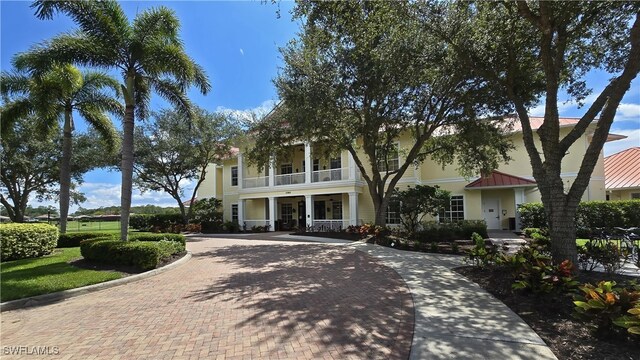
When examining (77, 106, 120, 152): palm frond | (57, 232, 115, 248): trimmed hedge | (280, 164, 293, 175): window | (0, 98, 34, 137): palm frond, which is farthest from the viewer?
(280, 164, 293, 175): window

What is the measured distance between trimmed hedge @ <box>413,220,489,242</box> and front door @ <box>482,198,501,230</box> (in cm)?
535

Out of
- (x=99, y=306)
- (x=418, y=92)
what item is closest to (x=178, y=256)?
(x=99, y=306)

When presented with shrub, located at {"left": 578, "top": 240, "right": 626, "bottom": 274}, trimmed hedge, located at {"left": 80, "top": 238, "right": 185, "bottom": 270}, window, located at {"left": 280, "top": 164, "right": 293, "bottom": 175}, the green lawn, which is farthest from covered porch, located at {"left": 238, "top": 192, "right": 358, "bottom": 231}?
shrub, located at {"left": 578, "top": 240, "right": 626, "bottom": 274}

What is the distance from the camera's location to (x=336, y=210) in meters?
26.8

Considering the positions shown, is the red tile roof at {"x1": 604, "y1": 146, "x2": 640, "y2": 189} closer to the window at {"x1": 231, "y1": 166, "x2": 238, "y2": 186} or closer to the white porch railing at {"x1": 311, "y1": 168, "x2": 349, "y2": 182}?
the white porch railing at {"x1": 311, "y1": 168, "x2": 349, "y2": 182}

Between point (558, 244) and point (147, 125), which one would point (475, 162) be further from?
point (147, 125)

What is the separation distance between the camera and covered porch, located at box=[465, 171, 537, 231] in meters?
21.2

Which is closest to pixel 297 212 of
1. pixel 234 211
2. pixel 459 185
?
pixel 234 211

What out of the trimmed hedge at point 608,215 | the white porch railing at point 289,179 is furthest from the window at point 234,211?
the trimmed hedge at point 608,215

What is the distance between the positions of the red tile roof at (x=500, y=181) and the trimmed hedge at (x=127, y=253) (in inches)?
710

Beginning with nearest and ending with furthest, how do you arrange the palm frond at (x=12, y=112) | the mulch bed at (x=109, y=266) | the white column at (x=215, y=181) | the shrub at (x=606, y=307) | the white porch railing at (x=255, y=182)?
the shrub at (x=606, y=307), the mulch bed at (x=109, y=266), the palm frond at (x=12, y=112), the white porch railing at (x=255, y=182), the white column at (x=215, y=181)

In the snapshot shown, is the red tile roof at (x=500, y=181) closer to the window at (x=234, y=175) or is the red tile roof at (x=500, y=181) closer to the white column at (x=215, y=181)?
the window at (x=234, y=175)

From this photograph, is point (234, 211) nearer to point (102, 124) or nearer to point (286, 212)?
point (286, 212)

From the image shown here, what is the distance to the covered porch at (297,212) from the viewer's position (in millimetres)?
24484
